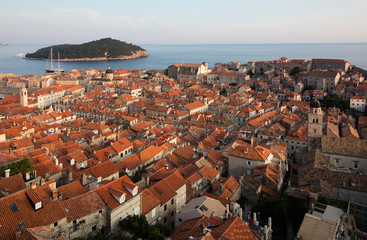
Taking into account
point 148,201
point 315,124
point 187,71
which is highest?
point 187,71

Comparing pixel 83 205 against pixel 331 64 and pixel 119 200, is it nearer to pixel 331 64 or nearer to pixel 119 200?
pixel 119 200

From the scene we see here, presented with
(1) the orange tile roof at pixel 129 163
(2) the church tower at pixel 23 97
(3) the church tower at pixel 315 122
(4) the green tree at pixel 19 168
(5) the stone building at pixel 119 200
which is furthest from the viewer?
(2) the church tower at pixel 23 97

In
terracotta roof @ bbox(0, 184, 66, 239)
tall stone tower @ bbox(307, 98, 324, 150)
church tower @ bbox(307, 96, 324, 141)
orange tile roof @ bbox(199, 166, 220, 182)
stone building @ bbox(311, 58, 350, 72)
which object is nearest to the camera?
terracotta roof @ bbox(0, 184, 66, 239)

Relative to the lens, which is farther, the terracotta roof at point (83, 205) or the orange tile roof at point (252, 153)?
the orange tile roof at point (252, 153)

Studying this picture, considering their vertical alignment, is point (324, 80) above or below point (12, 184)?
above

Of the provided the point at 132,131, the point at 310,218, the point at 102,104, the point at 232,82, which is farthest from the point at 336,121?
the point at 232,82

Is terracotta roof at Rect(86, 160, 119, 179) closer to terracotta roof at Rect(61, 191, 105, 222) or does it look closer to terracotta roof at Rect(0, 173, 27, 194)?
terracotta roof at Rect(0, 173, 27, 194)

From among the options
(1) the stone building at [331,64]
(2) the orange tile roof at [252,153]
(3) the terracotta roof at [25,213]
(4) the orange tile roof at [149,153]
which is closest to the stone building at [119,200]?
(3) the terracotta roof at [25,213]

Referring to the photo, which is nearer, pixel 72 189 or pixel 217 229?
pixel 217 229

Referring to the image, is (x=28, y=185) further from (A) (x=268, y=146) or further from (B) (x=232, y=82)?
(B) (x=232, y=82)

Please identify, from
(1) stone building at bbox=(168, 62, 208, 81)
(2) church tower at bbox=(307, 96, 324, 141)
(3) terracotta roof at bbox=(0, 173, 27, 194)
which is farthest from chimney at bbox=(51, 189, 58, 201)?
(1) stone building at bbox=(168, 62, 208, 81)

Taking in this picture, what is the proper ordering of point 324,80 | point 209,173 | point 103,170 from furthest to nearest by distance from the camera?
point 324,80, point 209,173, point 103,170

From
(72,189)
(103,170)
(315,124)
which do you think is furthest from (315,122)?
(72,189)

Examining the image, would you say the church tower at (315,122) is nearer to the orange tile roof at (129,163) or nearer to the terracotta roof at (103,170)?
the orange tile roof at (129,163)
